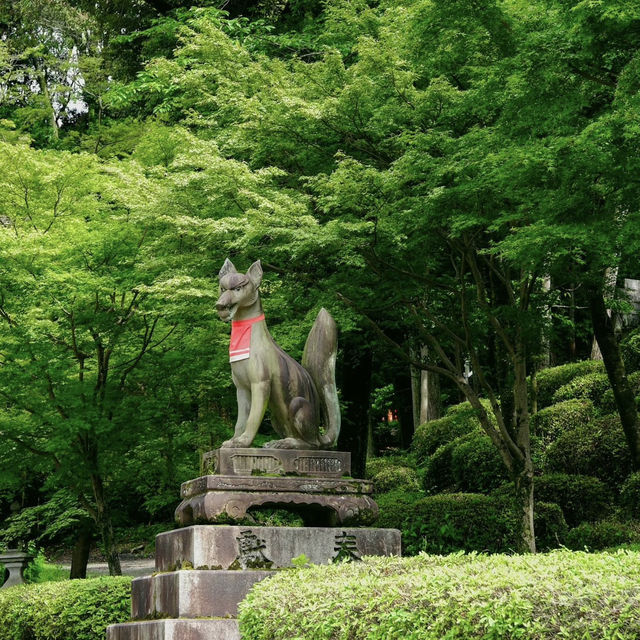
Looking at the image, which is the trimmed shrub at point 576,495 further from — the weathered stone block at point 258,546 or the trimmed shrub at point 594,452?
the weathered stone block at point 258,546

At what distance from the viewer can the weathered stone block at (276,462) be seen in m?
8.04

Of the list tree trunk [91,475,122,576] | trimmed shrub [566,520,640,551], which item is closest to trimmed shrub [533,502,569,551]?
trimmed shrub [566,520,640,551]

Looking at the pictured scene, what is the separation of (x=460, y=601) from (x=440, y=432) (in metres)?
15.8

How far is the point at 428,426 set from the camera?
2056cm

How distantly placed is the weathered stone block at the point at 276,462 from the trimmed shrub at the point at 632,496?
6.52 meters

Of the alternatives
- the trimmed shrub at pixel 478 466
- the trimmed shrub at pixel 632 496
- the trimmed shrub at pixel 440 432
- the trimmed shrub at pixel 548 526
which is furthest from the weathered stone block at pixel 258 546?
the trimmed shrub at pixel 440 432

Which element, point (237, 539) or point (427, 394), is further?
point (427, 394)

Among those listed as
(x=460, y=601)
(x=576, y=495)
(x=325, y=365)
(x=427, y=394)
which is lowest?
(x=460, y=601)

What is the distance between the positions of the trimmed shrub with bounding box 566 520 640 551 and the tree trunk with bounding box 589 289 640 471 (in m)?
1.18

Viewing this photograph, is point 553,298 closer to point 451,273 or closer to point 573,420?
point 451,273

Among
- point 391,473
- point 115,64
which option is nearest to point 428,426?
point 391,473

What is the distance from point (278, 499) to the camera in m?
8.00

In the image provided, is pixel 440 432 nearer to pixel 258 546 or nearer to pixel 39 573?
pixel 39 573

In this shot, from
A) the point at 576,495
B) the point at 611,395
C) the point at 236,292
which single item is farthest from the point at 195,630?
the point at 611,395
